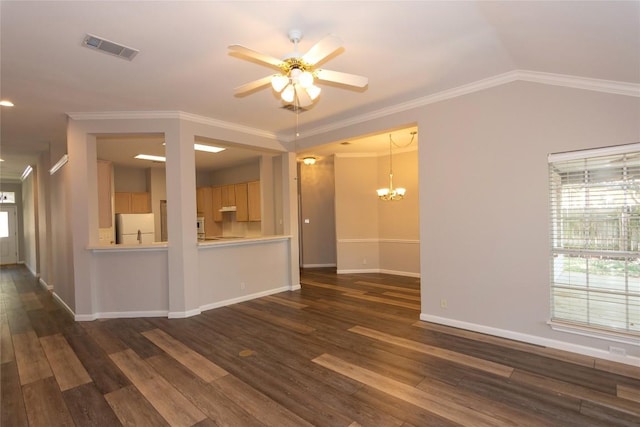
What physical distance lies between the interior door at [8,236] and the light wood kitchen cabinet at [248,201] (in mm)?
8346

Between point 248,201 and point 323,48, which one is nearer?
point 323,48

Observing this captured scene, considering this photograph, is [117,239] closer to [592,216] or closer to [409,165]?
[409,165]

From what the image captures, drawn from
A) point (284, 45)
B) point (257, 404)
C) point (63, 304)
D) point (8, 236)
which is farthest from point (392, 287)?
point (8, 236)

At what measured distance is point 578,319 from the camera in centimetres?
300

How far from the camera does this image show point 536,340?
3.20 metres

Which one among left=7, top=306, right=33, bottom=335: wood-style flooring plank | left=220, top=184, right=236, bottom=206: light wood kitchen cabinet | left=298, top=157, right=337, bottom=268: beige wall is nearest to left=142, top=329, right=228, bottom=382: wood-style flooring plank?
left=7, top=306, right=33, bottom=335: wood-style flooring plank

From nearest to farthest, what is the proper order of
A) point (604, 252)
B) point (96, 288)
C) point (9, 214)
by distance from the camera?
point (604, 252) < point (96, 288) < point (9, 214)

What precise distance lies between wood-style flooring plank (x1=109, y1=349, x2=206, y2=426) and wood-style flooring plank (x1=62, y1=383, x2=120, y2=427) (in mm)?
252

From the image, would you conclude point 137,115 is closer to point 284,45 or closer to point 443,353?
point 284,45

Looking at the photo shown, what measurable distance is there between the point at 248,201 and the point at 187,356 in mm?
5014

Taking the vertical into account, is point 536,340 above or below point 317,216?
below

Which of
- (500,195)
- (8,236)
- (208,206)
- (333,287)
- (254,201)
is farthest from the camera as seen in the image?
(8,236)

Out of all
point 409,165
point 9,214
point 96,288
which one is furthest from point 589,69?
point 9,214

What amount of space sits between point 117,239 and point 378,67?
23.3 feet
